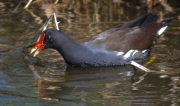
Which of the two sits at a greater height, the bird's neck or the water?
the bird's neck

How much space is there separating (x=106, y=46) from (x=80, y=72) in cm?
55

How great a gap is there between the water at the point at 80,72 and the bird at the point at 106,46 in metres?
0.12

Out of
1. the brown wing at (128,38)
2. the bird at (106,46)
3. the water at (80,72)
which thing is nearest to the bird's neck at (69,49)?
the bird at (106,46)

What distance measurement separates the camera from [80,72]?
608cm

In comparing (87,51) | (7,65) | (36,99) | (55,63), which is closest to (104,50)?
(87,51)

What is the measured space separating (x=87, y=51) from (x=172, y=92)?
1459 millimetres

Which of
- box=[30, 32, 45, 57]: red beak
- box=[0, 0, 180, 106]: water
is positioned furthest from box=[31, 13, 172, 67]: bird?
box=[0, 0, 180, 106]: water

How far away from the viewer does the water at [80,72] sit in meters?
5.01

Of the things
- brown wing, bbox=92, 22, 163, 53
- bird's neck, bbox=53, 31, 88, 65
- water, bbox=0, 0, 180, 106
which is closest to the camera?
water, bbox=0, 0, 180, 106

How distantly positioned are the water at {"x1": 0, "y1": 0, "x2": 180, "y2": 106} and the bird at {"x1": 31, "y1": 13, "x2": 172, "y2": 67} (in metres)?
0.12

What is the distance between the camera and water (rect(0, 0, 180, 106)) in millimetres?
5012

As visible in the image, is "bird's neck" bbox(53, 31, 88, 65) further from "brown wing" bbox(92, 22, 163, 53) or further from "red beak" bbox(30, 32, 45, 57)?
"brown wing" bbox(92, 22, 163, 53)

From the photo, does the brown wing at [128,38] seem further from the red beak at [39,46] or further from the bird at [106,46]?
the red beak at [39,46]

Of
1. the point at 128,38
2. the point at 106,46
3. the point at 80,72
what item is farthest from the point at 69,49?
the point at 128,38
